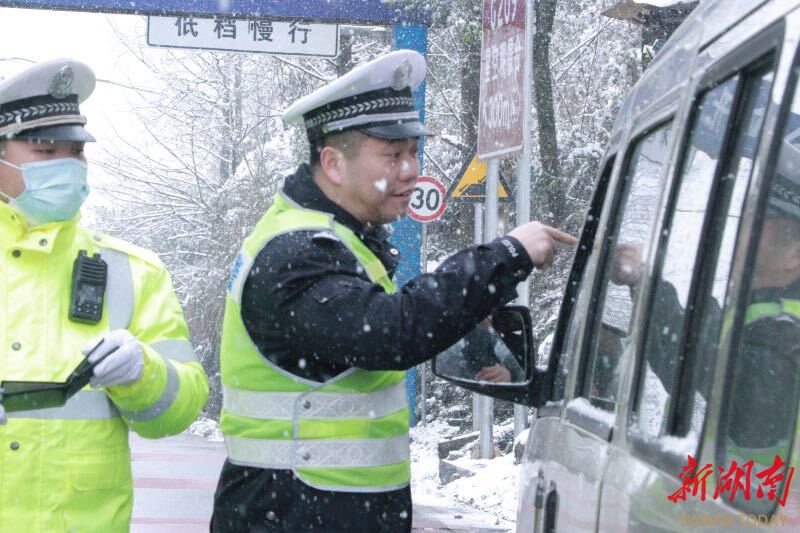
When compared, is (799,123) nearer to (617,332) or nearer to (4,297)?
(617,332)

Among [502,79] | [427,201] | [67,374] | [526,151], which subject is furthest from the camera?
[427,201]

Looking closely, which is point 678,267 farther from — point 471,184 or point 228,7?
point 228,7

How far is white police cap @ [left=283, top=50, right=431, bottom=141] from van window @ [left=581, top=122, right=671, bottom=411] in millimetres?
663

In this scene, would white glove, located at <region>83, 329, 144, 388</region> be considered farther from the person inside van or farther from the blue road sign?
the blue road sign

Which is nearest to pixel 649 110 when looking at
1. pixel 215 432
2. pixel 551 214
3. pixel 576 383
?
pixel 576 383

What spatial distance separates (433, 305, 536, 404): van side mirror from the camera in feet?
9.98

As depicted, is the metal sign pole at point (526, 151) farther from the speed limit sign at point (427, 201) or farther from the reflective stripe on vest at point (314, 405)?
the speed limit sign at point (427, 201)

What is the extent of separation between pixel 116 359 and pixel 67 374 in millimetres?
284

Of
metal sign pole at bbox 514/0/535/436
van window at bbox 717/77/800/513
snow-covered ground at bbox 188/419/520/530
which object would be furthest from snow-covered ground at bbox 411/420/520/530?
van window at bbox 717/77/800/513

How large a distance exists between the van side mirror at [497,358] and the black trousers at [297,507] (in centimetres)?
32

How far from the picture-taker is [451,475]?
11344mm

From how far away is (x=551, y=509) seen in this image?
113 inches

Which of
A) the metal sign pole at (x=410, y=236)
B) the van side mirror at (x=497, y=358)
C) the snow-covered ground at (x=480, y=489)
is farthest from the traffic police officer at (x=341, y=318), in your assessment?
the metal sign pole at (x=410, y=236)

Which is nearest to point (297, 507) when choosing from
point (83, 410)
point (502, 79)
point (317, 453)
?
point (317, 453)
